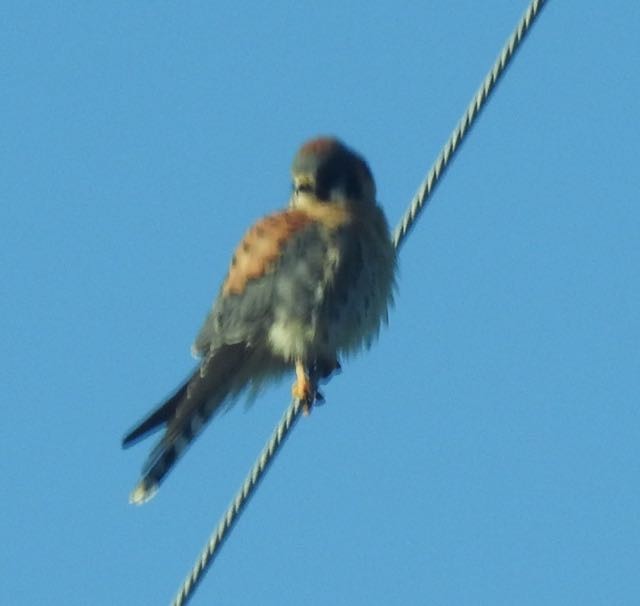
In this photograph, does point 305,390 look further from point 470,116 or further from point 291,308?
point 470,116

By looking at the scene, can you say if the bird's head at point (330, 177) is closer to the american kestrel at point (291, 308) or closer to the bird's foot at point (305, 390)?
the american kestrel at point (291, 308)

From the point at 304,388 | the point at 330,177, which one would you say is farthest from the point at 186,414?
the point at 330,177

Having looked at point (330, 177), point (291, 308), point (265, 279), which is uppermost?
point (330, 177)

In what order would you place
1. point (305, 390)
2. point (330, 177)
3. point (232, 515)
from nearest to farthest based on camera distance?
point (232, 515), point (305, 390), point (330, 177)

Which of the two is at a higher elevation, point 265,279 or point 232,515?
point 265,279

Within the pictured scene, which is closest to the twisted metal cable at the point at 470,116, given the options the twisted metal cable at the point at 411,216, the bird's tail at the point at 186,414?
the twisted metal cable at the point at 411,216

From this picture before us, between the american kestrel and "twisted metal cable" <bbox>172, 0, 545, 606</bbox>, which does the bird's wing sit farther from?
"twisted metal cable" <bbox>172, 0, 545, 606</bbox>

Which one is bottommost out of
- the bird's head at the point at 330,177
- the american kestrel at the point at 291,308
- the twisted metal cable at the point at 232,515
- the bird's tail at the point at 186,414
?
the twisted metal cable at the point at 232,515

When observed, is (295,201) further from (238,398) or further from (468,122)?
(468,122)

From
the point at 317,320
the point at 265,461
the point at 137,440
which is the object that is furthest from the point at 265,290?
the point at 265,461
